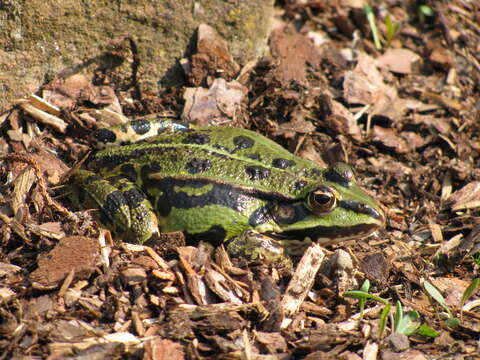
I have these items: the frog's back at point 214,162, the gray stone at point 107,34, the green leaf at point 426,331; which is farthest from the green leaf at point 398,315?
the gray stone at point 107,34

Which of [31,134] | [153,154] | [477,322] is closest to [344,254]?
[477,322]

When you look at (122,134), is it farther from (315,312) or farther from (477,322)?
(477,322)

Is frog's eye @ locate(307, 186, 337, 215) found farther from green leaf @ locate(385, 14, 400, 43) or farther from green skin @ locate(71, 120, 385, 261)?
green leaf @ locate(385, 14, 400, 43)

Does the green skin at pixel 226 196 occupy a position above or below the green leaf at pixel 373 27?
below

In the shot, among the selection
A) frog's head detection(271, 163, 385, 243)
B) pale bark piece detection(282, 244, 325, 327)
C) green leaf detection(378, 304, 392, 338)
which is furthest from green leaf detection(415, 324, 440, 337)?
frog's head detection(271, 163, 385, 243)

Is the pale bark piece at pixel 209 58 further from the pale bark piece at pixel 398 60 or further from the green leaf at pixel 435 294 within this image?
the green leaf at pixel 435 294

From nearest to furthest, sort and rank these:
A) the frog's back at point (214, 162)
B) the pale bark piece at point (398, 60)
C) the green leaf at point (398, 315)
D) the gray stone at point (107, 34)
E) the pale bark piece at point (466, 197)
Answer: the green leaf at point (398, 315), the frog's back at point (214, 162), the gray stone at point (107, 34), the pale bark piece at point (466, 197), the pale bark piece at point (398, 60)

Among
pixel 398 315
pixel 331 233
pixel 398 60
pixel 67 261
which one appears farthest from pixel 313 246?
pixel 398 60

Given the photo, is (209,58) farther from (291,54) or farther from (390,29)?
(390,29)
